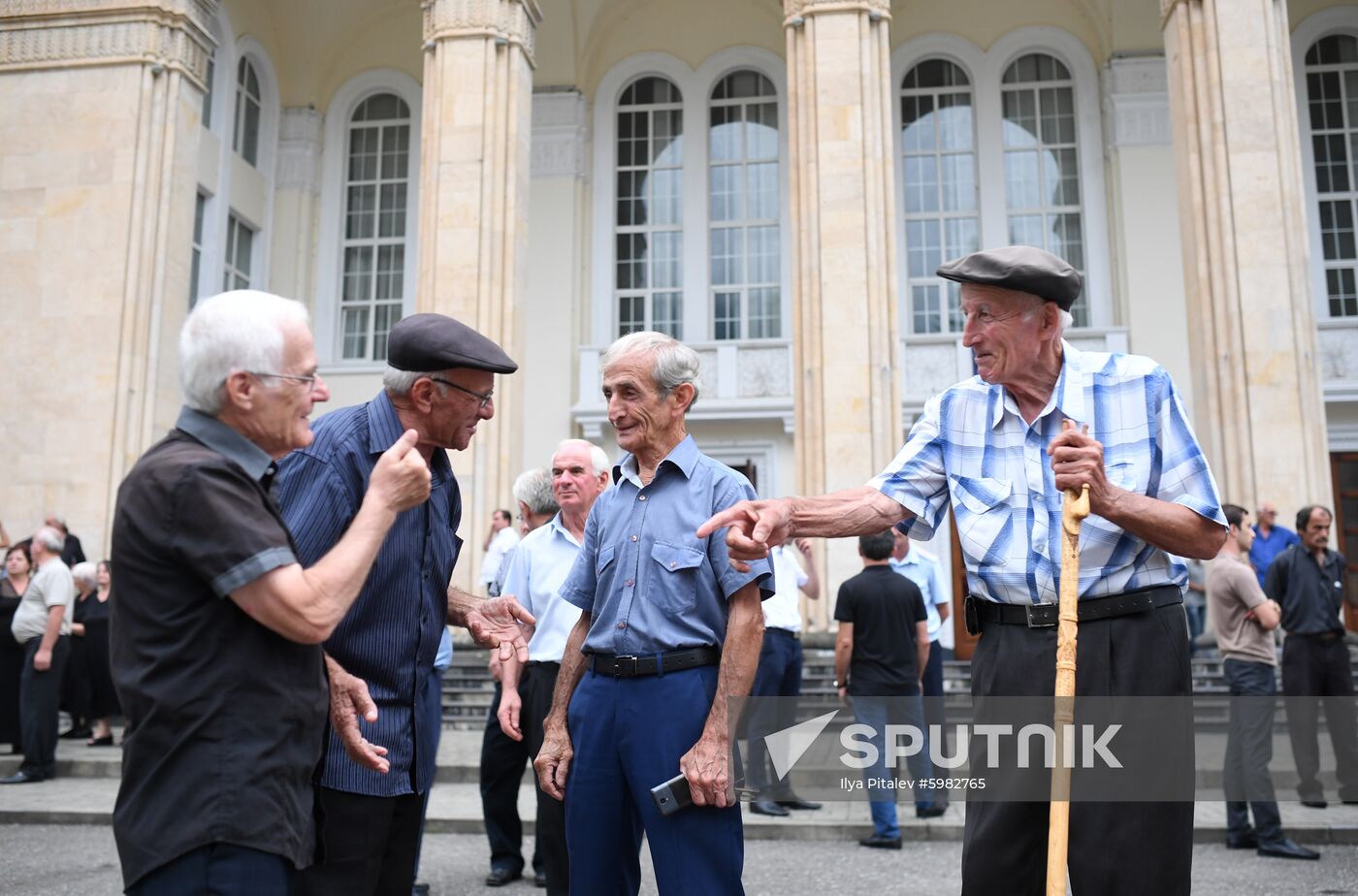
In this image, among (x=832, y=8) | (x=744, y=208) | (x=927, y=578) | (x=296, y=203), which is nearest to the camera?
(x=927, y=578)

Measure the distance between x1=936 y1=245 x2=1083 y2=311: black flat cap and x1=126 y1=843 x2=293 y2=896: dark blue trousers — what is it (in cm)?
A: 197

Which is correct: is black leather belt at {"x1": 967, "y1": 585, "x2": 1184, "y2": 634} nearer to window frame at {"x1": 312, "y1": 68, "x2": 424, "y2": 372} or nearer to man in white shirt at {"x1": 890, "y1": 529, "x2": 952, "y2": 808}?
man in white shirt at {"x1": 890, "y1": 529, "x2": 952, "y2": 808}

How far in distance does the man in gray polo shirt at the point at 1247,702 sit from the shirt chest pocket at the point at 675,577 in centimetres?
536

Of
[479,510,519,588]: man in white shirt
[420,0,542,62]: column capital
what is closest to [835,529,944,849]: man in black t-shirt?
[479,510,519,588]: man in white shirt

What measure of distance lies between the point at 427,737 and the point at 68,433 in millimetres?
14173

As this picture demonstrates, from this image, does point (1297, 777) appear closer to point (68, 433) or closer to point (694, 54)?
point (68, 433)

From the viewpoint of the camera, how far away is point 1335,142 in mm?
19219

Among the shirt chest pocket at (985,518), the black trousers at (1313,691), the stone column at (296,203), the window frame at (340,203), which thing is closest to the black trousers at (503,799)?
the shirt chest pocket at (985,518)

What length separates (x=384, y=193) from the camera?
21.1m

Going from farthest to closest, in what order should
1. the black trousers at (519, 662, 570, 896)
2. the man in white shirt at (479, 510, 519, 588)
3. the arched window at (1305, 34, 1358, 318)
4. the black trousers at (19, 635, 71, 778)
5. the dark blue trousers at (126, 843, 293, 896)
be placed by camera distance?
1. the arched window at (1305, 34, 1358, 318)
2. the man in white shirt at (479, 510, 519, 588)
3. the black trousers at (19, 635, 71, 778)
4. the black trousers at (519, 662, 570, 896)
5. the dark blue trousers at (126, 843, 293, 896)

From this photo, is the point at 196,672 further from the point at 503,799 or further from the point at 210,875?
the point at 503,799

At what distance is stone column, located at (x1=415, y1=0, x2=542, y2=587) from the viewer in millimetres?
14516

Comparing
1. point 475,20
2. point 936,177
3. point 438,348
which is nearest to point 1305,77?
point 936,177

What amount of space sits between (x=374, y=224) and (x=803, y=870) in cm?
1692
